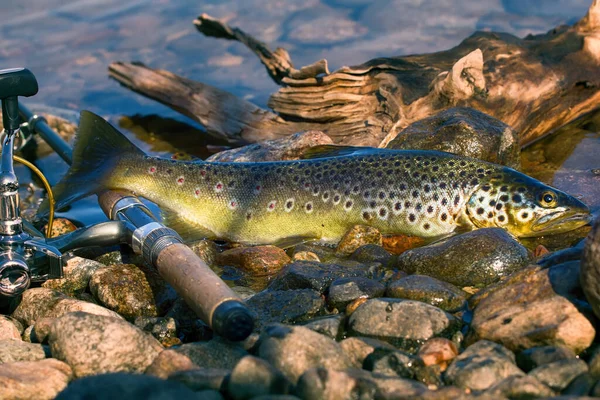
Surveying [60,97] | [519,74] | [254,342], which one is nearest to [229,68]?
[60,97]

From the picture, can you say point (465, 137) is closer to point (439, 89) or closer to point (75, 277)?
point (439, 89)

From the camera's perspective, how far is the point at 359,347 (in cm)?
365

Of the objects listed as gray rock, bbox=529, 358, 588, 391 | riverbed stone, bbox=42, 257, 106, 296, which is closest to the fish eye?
gray rock, bbox=529, 358, 588, 391

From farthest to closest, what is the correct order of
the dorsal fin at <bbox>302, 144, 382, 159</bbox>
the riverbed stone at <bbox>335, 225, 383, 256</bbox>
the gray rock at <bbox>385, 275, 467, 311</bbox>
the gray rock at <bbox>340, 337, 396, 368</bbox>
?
the dorsal fin at <bbox>302, 144, 382, 159</bbox>, the riverbed stone at <bbox>335, 225, 383, 256</bbox>, the gray rock at <bbox>385, 275, 467, 311</bbox>, the gray rock at <bbox>340, 337, 396, 368</bbox>

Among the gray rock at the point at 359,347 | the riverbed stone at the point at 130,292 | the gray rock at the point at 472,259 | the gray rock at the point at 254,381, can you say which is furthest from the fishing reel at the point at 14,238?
the gray rock at the point at 472,259

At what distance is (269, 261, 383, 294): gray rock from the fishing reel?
1.38 m

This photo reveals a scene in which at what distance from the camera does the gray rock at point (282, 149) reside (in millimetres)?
7301

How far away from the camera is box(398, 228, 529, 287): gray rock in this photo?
4.65 meters

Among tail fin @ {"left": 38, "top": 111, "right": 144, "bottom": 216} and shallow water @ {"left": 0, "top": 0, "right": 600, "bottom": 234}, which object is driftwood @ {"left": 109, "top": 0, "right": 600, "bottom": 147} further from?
tail fin @ {"left": 38, "top": 111, "right": 144, "bottom": 216}

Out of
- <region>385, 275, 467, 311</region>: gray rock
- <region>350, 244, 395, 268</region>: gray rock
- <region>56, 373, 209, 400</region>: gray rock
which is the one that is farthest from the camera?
<region>350, 244, 395, 268</region>: gray rock

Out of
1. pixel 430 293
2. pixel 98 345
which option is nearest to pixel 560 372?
pixel 430 293

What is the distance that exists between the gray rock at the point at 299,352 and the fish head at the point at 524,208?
92.9 inches

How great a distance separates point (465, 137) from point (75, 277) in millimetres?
3371

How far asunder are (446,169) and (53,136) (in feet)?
15.2
